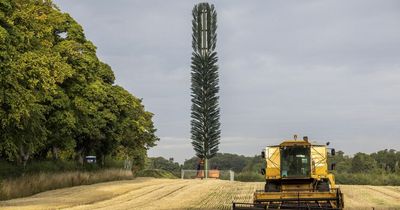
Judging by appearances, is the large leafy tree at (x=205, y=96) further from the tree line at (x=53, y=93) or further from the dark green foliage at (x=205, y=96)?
the tree line at (x=53, y=93)

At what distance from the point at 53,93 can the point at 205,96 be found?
137 ft

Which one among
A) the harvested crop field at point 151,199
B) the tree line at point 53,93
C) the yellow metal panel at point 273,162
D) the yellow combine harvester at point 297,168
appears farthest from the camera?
the harvested crop field at point 151,199

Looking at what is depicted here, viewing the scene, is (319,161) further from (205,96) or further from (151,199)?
(205,96)

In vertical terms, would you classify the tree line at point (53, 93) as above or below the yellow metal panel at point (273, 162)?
above

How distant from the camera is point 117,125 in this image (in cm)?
4303

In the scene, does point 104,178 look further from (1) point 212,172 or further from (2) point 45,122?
(1) point 212,172

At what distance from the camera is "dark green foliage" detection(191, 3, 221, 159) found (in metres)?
70.5

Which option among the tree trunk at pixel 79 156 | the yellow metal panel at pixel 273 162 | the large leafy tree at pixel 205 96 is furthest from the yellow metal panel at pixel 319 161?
the large leafy tree at pixel 205 96

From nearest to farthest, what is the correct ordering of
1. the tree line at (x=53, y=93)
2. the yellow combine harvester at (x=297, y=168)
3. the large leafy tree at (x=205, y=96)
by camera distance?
the yellow combine harvester at (x=297, y=168), the tree line at (x=53, y=93), the large leafy tree at (x=205, y=96)

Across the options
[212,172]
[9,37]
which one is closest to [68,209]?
[9,37]

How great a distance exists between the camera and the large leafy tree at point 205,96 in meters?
70.5

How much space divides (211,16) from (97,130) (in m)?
44.0

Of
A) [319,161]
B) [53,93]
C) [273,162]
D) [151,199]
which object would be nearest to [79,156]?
[53,93]

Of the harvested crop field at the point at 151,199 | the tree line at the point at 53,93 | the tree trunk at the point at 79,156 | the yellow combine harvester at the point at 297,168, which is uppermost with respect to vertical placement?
the tree line at the point at 53,93
